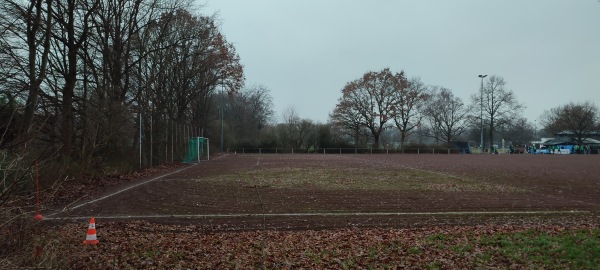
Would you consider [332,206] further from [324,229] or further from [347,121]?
[347,121]

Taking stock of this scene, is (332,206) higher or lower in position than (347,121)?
lower

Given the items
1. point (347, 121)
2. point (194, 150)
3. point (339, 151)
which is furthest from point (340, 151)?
point (194, 150)

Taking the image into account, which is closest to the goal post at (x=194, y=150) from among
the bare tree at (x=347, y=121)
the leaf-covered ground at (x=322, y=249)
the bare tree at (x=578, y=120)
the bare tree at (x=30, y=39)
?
the bare tree at (x=30, y=39)

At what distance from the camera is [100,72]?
24188 millimetres

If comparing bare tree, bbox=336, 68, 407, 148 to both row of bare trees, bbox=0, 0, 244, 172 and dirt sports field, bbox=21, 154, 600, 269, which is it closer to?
row of bare trees, bbox=0, 0, 244, 172


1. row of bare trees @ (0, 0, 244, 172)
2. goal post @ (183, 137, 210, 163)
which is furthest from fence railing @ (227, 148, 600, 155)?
row of bare trees @ (0, 0, 244, 172)

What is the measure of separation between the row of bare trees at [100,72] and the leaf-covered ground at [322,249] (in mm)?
2110

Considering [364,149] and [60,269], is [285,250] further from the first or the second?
[364,149]

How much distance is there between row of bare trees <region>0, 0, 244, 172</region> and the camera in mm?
15000

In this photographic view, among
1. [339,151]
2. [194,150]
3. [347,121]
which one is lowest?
[339,151]

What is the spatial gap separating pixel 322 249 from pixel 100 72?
21206 mm

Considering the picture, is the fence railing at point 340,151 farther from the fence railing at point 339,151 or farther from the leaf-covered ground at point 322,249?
the leaf-covered ground at point 322,249

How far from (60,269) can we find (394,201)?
33.0 ft

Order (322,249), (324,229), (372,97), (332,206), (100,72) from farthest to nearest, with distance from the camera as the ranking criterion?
(372,97)
(100,72)
(332,206)
(324,229)
(322,249)
